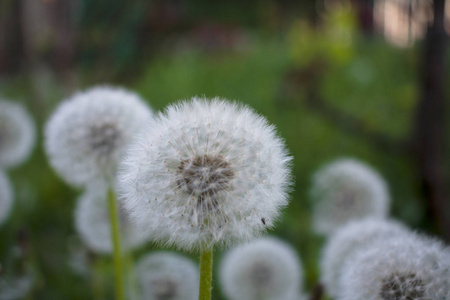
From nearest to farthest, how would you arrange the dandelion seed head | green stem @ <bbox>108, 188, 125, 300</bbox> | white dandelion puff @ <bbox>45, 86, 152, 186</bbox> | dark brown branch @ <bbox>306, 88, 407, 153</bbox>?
green stem @ <bbox>108, 188, 125, 300</bbox>, white dandelion puff @ <bbox>45, 86, 152, 186</bbox>, the dandelion seed head, dark brown branch @ <bbox>306, 88, 407, 153</bbox>

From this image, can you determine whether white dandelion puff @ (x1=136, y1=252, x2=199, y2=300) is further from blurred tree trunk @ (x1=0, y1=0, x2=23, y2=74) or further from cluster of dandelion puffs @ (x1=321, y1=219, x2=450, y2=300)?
blurred tree trunk @ (x1=0, y1=0, x2=23, y2=74)

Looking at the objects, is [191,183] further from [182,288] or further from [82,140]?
[182,288]

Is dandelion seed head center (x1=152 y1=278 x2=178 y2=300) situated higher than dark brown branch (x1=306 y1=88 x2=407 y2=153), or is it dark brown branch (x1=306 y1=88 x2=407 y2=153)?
dark brown branch (x1=306 y1=88 x2=407 y2=153)

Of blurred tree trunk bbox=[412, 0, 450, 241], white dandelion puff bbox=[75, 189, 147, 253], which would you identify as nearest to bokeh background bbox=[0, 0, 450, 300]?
blurred tree trunk bbox=[412, 0, 450, 241]

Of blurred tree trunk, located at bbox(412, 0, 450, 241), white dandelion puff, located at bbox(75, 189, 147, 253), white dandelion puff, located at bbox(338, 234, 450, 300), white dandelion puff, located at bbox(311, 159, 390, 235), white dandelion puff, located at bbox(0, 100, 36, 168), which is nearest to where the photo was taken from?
white dandelion puff, located at bbox(338, 234, 450, 300)

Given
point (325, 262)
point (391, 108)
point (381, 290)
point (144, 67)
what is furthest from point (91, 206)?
point (391, 108)

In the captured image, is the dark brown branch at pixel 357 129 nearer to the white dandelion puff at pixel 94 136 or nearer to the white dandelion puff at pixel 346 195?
the white dandelion puff at pixel 346 195

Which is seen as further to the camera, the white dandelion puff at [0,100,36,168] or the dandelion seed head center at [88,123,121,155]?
the white dandelion puff at [0,100,36,168]

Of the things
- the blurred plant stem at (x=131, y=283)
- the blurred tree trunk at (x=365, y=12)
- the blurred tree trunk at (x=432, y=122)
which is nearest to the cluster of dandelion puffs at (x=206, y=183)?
the blurred plant stem at (x=131, y=283)

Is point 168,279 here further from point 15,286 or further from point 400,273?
point 400,273
